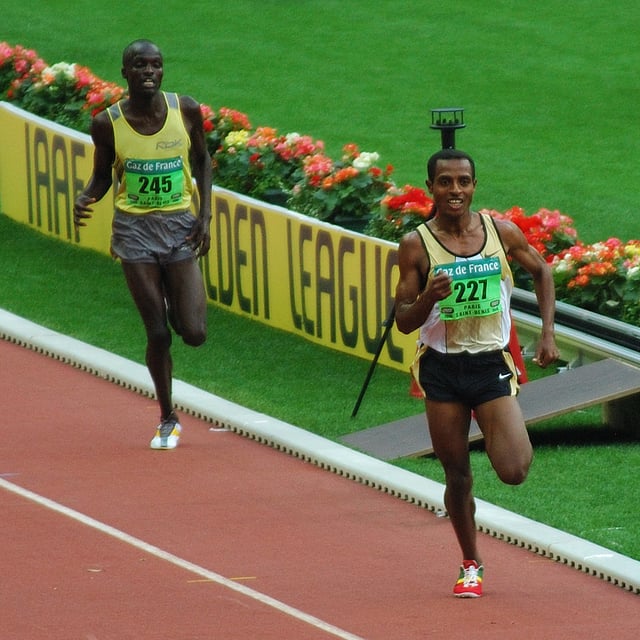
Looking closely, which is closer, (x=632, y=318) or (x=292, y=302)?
(x=632, y=318)

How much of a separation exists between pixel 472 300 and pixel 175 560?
6.74 ft

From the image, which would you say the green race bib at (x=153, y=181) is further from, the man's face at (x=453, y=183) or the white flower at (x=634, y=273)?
the white flower at (x=634, y=273)

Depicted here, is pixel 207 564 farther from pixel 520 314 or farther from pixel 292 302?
pixel 292 302

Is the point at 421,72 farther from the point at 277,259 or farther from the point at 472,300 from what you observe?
the point at 472,300

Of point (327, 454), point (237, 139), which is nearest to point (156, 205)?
point (327, 454)

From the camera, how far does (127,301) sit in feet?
48.2

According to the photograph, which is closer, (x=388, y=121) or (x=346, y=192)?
(x=346, y=192)

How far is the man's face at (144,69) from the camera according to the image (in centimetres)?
1005

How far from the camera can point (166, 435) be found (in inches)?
422

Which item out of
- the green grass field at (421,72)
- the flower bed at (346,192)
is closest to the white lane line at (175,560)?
the flower bed at (346,192)

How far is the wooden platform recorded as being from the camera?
10.5 metres

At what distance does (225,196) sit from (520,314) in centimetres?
295

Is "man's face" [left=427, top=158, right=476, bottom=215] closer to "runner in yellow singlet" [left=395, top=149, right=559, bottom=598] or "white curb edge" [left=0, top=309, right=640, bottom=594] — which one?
"runner in yellow singlet" [left=395, top=149, right=559, bottom=598]

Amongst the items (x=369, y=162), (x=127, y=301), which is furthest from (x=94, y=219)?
(x=369, y=162)
